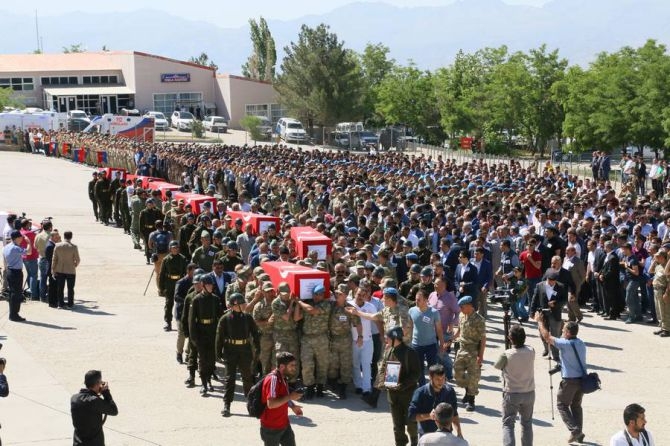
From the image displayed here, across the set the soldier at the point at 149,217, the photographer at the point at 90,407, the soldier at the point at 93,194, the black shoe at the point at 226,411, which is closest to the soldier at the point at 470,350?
the black shoe at the point at 226,411

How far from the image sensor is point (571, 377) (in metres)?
11.4

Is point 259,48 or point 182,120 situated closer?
point 182,120

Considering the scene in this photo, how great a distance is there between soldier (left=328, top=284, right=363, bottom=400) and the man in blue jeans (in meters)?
0.79

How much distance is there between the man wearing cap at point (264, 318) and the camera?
13.1 meters

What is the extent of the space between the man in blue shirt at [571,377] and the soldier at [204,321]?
13.5 ft

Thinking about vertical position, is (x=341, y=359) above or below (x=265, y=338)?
below

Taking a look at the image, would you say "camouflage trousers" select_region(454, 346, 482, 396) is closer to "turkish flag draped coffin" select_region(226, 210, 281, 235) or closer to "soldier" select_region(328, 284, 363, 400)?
"soldier" select_region(328, 284, 363, 400)

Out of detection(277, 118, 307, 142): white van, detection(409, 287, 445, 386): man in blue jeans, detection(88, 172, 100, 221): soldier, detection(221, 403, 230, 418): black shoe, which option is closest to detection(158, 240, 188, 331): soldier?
detection(221, 403, 230, 418): black shoe

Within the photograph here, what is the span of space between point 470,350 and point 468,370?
0.24 metres

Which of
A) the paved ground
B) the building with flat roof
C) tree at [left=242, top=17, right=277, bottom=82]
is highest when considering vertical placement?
tree at [left=242, top=17, right=277, bottom=82]

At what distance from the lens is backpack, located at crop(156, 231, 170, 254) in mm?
18406

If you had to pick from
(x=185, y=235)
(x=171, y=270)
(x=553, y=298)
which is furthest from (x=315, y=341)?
(x=185, y=235)

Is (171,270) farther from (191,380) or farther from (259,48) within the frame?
(259,48)

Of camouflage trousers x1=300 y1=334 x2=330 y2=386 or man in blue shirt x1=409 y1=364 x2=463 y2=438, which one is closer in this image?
man in blue shirt x1=409 y1=364 x2=463 y2=438
